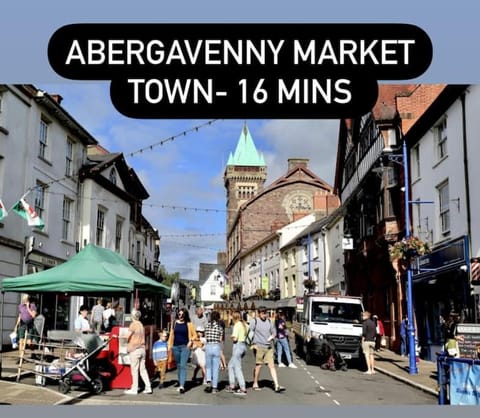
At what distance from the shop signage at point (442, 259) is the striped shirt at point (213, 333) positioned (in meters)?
8.19

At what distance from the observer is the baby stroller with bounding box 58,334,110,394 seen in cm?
1230

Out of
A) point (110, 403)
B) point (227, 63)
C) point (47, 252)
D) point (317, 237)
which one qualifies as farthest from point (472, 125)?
point (317, 237)

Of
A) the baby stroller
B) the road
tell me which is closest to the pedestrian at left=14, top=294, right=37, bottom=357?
the baby stroller

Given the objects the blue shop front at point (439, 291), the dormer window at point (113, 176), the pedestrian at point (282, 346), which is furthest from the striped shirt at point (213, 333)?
the dormer window at point (113, 176)

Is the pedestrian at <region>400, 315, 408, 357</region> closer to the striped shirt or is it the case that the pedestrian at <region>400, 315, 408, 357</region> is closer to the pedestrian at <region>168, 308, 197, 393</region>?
the striped shirt

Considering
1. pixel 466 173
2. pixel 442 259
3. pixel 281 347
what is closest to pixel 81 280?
pixel 281 347

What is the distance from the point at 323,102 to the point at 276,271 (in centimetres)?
5556

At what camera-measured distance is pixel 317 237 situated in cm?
4697

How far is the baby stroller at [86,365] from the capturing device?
1230cm

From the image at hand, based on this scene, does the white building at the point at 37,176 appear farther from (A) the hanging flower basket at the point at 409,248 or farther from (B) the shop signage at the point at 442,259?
(B) the shop signage at the point at 442,259

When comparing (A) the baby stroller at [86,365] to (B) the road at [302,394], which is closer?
(B) the road at [302,394]

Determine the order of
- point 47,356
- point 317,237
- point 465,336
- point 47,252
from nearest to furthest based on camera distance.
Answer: point 465,336 < point 47,356 < point 47,252 < point 317,237

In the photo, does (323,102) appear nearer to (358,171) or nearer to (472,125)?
(472,125)

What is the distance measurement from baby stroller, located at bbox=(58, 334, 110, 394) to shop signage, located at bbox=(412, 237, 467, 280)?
10.4 metres
